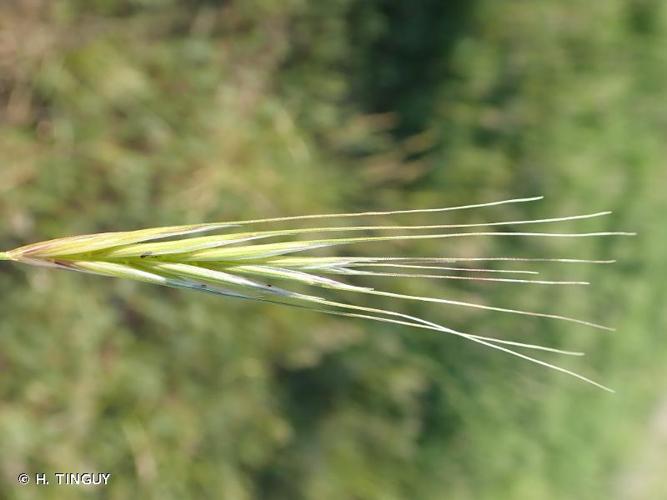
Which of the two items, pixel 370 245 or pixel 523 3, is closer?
pixel 370 245

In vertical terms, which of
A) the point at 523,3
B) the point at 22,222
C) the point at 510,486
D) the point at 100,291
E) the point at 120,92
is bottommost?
the point at 510,486

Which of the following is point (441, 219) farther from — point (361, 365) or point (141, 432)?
point (141, 432)

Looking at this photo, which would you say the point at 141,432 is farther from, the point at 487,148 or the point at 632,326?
the point at 632,326

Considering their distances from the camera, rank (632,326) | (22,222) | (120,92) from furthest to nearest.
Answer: (632,326)
(120,92)
(22,222)

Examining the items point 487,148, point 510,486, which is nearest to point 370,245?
point 487,148

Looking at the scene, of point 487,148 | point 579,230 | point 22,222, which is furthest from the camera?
point 579,230

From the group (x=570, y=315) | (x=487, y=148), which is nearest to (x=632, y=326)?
(x=570, y=315)

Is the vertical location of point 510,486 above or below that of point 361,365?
below
